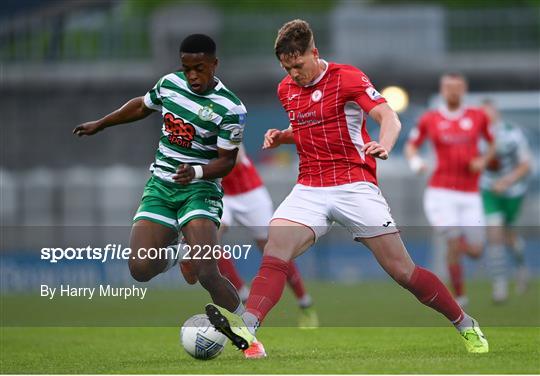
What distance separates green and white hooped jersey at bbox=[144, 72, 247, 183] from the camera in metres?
9.26

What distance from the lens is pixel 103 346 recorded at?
10.8m

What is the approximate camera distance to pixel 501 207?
19172mm

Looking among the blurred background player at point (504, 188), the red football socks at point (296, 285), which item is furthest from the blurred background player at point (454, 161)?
the red football socks at point (296, 285)

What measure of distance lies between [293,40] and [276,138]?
96cm

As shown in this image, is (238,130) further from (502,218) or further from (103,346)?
(502,218)

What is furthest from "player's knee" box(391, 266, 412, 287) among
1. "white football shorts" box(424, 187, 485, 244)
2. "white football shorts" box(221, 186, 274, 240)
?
"white football shorts" box(424, 187, 485, 244)

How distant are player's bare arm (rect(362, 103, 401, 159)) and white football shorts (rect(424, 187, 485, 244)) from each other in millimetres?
6410

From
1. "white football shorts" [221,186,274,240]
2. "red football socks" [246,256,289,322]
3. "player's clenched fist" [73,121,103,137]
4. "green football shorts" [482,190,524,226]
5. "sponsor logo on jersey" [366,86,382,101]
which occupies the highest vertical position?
"sponsor logo on jersey" [366,86,382,101]

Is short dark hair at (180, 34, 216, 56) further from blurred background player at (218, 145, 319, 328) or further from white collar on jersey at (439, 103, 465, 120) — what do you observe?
white collar on jersey at (439, 103, 465, 120)

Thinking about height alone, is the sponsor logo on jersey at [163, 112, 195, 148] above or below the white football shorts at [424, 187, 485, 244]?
above

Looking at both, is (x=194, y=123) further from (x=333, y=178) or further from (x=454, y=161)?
(x=454, y=161)

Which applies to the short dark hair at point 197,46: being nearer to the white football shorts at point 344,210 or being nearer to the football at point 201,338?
the white football shorts at point 344,210

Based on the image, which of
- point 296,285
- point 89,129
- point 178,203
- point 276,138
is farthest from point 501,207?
point 178,203

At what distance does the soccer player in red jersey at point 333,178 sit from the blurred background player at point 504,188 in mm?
8302
